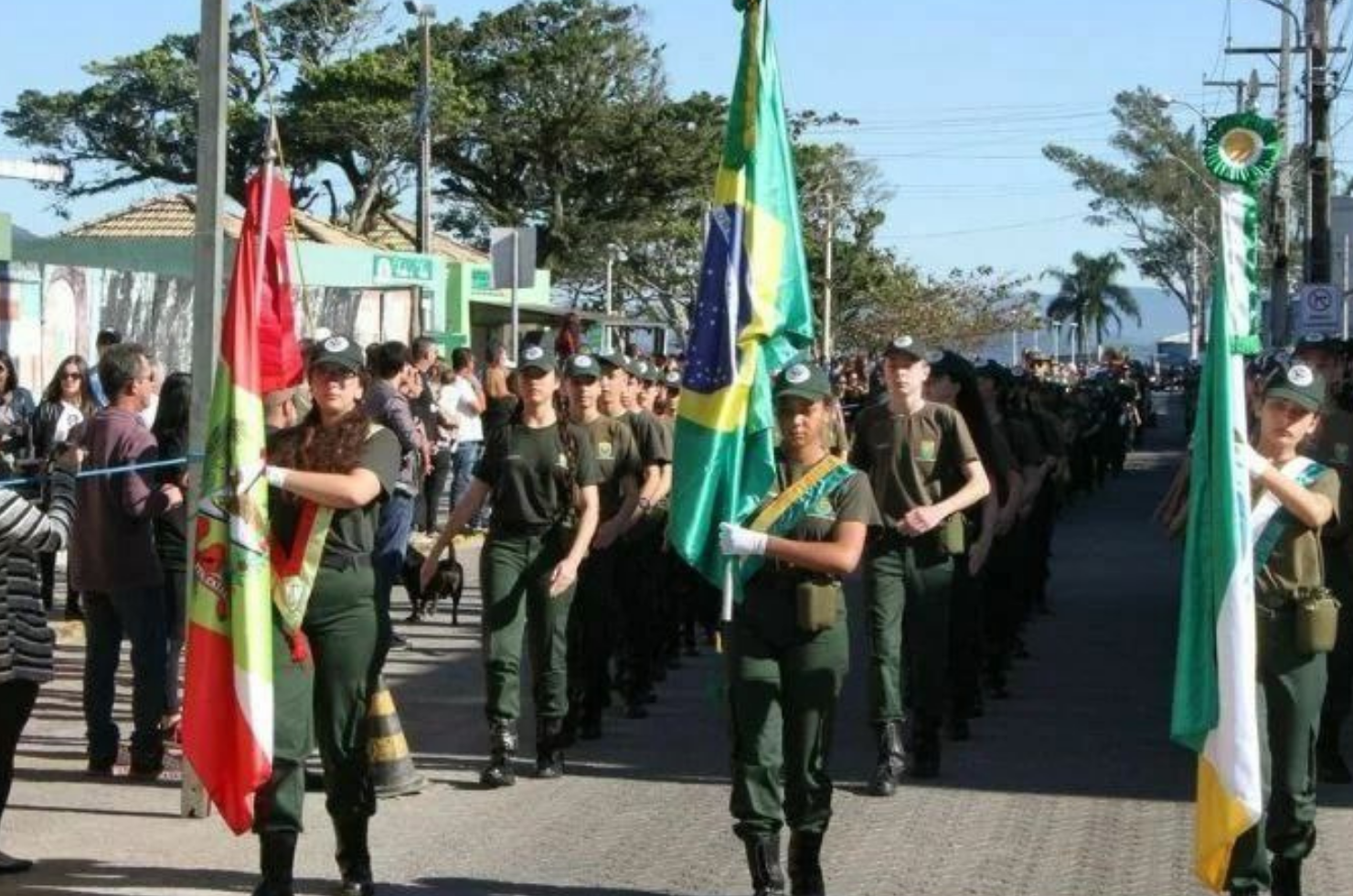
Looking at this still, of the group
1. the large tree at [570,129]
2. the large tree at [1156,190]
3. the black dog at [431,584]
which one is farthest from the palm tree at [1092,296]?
→ the black dog at [431,584]

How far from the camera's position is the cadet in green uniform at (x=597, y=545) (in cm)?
1211

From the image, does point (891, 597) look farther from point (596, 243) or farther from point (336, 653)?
point (596, 243)

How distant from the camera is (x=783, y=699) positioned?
8.55 meters

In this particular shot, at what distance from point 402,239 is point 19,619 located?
186ft

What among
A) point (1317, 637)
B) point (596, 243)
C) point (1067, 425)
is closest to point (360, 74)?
point (596, 243)

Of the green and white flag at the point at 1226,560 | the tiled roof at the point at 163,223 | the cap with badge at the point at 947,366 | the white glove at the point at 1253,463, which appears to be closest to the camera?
the green and white flag at the point at 1226,560

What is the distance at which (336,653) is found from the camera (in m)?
8.48

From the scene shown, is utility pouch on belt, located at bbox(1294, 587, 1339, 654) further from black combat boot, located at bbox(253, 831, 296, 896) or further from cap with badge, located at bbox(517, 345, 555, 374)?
cap with badge, located at bbox(517, 345, 555, 374)

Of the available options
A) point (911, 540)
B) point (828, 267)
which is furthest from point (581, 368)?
point (828, 267)

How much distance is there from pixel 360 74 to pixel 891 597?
162 ft

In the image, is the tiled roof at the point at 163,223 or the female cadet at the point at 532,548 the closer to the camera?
the female cadet at the point at 532,548

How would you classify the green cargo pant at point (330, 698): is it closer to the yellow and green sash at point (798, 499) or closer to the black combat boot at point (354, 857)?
the black combat boot at point (354, 857)

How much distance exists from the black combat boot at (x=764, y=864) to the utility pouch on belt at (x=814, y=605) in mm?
712

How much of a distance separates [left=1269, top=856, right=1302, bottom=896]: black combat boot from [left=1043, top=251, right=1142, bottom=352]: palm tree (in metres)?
120
